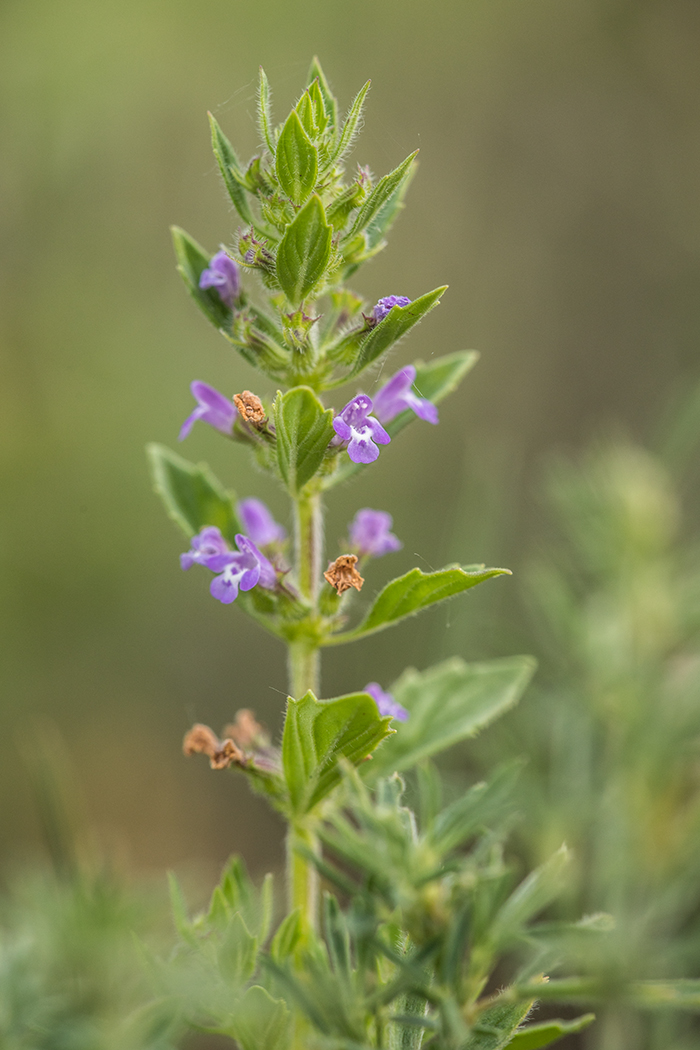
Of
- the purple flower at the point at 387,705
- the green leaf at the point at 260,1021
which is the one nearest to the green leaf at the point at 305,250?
the purple flower at the point at 387,705

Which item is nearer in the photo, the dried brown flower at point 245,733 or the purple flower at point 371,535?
the dried brown flower at point 245,733

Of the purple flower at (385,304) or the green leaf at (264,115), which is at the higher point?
the green leaf at (264,115)

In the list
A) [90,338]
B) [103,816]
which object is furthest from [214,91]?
[103,816]

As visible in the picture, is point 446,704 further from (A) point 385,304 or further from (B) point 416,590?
(A) point 385,304

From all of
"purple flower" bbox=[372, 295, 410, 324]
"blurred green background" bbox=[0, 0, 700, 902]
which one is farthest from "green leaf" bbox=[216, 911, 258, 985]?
"blurred green background" bbox=[0, 0, 700, 902]

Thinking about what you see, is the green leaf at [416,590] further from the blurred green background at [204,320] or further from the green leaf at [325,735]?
the blurred green background at [204,320]

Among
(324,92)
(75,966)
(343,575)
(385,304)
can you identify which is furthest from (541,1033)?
(324,92)

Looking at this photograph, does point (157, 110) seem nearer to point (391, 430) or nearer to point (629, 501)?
point (629, 501)
